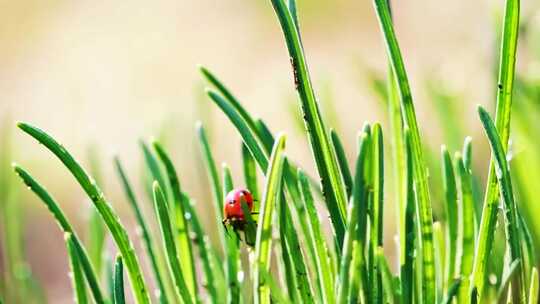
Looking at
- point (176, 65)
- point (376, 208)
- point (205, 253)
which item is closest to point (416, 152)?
point (376, 208)

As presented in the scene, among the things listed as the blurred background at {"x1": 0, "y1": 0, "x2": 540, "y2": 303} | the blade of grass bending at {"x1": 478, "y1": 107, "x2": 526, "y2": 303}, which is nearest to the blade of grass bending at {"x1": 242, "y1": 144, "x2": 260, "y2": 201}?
the blade of grass bending at {"x1": 478, "y1": 107, "x2": 526, "y2": 303}

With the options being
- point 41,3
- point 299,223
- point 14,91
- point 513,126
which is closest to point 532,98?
point 513,126

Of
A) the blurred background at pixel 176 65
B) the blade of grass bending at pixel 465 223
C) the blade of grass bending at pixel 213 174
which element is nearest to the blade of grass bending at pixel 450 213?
the blade of grass bending at pixel 465 223

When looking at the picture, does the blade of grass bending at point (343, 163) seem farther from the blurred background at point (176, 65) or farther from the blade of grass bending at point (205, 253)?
the blurred background at point (176, 65)

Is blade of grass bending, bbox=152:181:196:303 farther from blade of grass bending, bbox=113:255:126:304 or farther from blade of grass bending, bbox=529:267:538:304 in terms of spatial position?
blade of grass bending, bbox=529:267:538:304

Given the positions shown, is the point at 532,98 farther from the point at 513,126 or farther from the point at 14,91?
the point at 14,91

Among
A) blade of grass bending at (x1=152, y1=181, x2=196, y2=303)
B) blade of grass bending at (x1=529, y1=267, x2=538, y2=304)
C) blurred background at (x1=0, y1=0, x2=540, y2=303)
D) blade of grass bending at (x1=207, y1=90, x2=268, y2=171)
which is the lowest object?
blade of grass bending at (x1=529, y1=267, x2=538, y2=304)

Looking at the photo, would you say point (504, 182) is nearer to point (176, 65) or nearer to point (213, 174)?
point (213, 174)
